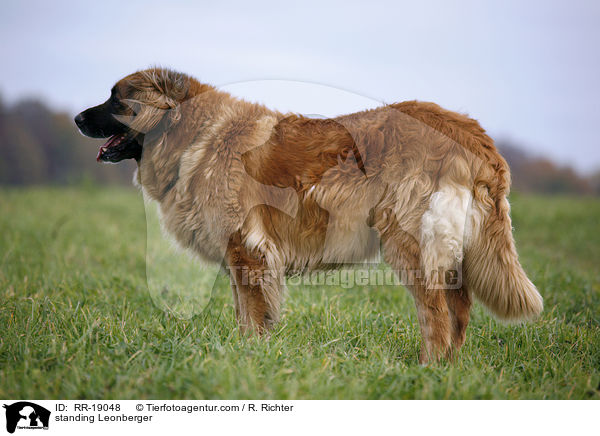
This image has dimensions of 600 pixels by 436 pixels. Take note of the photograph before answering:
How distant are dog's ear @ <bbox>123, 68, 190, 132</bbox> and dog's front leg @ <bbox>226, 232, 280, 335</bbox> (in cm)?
99

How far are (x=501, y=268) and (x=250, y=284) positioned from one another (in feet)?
4.89

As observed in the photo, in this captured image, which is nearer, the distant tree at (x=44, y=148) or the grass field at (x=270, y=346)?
the grass field at (x=270, y=346)

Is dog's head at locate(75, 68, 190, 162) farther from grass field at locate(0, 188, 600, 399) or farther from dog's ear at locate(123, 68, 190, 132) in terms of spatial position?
grass field at locate(0, 188, 600, 399)

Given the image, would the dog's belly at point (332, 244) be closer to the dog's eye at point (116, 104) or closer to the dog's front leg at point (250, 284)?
the dog's front leg at point (250, 284)

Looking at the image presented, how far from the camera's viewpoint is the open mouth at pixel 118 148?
2908 millimetres

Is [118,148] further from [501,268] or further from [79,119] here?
[501,268]

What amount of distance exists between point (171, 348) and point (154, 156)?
4.29ft

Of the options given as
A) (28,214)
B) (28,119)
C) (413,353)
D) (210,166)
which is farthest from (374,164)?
(28,119)

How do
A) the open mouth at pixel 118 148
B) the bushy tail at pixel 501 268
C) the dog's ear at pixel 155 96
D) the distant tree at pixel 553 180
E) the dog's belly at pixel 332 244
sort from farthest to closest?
the distant tree at pixel 553 180
the open mouth at pixel 118 148
the dog's ear at pixel 155 96
the dog's belly at pixel 332 244
the bushy tail at pixel 501 268

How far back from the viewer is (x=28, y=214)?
7227 mm

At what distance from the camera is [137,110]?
2793 mm
